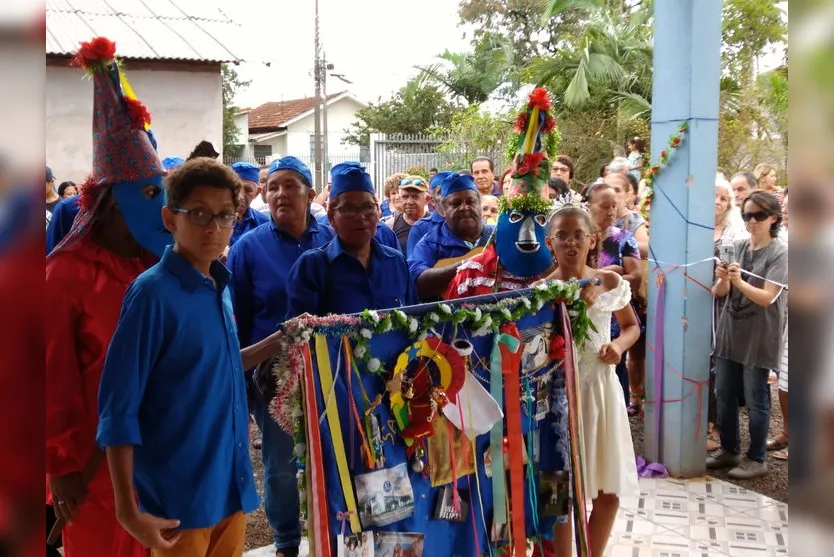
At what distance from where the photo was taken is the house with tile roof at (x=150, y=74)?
38.3ft

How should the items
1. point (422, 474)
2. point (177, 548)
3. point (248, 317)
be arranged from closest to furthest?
point (177, 548), point (422, 474), point (248, 317)

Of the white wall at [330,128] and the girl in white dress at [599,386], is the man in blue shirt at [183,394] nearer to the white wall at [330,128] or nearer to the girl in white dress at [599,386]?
the girl in white dress at [599,386]

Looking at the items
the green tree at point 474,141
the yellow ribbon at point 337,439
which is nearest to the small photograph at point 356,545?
the yellow ribbon at point 337,439

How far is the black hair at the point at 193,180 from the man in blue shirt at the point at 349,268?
0.90 m

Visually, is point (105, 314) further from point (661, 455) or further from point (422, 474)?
point (661, 455)

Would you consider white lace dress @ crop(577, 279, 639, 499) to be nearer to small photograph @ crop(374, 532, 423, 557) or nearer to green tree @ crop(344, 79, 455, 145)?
small photograph @ crop(374, 532, 423, 557)

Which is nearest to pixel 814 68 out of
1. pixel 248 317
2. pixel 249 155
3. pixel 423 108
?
pixel 248 317

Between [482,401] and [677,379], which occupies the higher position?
[482,401]

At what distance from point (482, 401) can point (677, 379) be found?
2814 mm

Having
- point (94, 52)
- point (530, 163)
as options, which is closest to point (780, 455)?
point (530, 163)

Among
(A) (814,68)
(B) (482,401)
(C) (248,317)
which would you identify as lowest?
(B) (482,401)

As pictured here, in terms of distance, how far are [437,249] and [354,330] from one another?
1.93m

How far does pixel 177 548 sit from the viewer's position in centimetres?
241

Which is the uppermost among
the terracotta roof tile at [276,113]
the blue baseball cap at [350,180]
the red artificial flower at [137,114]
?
the terracotta roof tile at [276,113]
